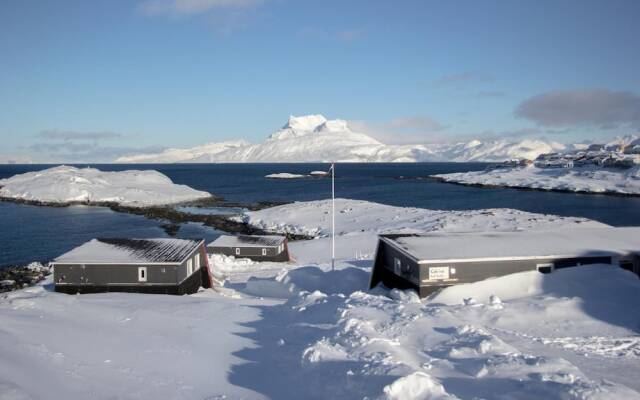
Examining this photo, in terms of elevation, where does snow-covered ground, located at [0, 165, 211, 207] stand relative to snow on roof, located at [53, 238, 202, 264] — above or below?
above

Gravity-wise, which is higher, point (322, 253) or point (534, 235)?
point (534, 235)

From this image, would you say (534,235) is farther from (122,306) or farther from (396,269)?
(122,306)

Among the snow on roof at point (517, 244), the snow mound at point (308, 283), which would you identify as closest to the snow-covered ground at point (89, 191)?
the snow mound at point (308, 283)

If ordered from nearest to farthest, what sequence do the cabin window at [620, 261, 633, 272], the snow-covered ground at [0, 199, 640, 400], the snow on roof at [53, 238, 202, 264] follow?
the snow-covered ground at [0, 199, 640, 400] → the cabin window at [620, 261, 633, 272] → the snow on roof at [53, 238, 202, 264]

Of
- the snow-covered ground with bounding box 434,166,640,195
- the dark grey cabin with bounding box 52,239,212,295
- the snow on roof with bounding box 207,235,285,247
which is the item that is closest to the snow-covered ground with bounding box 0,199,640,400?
the dark grey cabin with bounding box 52,239,212,295

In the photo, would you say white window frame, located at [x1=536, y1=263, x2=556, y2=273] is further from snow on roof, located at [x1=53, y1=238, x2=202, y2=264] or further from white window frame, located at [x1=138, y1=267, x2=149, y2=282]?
white window frame, located at [x1=138, y1=267, x2=149, y2=282]

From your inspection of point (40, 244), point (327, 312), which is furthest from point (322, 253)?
point (40, 244)

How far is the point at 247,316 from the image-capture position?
1698 cm

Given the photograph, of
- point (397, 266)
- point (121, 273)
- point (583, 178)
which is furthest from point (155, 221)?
point (583, 178)

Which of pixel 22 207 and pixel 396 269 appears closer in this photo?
pixel 396 269

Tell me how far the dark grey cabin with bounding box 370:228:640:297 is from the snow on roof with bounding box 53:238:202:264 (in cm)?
940

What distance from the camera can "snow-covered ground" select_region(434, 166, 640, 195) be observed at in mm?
94188

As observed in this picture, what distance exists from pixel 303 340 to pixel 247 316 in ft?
13.6

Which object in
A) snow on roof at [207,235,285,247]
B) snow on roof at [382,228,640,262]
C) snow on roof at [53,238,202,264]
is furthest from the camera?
snow on roof at [207,235,285,247]
